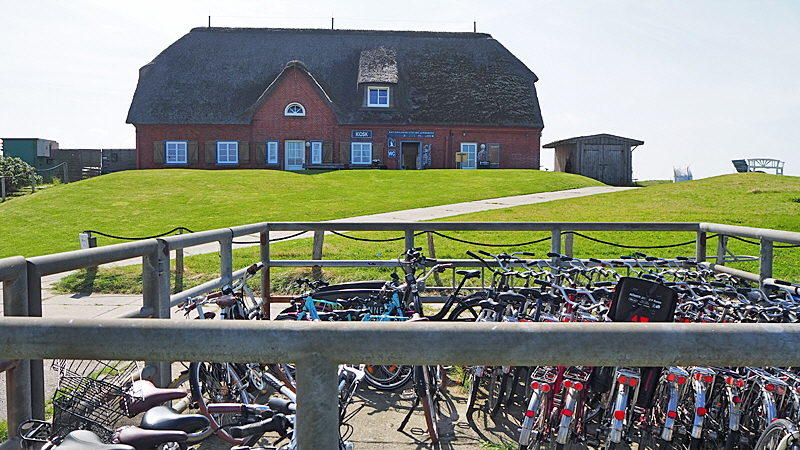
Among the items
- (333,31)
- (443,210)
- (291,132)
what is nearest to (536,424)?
(443,210)

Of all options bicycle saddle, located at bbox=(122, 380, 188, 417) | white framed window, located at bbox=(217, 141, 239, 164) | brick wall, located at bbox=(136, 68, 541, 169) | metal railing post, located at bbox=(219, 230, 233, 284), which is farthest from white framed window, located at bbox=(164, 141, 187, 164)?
bicycle saddle, located at bbox=(122, 380, 188, 417)

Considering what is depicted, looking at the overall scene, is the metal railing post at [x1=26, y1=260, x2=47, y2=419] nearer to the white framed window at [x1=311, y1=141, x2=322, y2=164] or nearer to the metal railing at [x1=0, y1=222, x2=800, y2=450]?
the metal railing at [x1=0, y1=222, x2=800, y2=450]

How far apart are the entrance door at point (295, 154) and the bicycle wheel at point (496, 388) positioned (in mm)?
36846

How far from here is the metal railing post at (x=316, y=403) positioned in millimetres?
1786

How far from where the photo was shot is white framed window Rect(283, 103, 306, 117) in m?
41.6

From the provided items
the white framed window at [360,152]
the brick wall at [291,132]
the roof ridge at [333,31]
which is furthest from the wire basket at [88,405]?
the roof ridge at [333,31]

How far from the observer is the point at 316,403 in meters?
1.81

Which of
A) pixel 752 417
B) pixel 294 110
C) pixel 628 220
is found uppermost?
pixel 294 110

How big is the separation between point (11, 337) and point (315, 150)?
133ft

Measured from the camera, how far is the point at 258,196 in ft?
86.1

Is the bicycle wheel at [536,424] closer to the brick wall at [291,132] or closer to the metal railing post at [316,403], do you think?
the metal railing post at [316,403]

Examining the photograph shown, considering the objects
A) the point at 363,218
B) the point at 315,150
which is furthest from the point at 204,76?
the point at 363,218

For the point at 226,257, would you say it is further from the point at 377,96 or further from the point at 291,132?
the point at 377,96

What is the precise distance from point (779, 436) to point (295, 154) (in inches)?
1551
